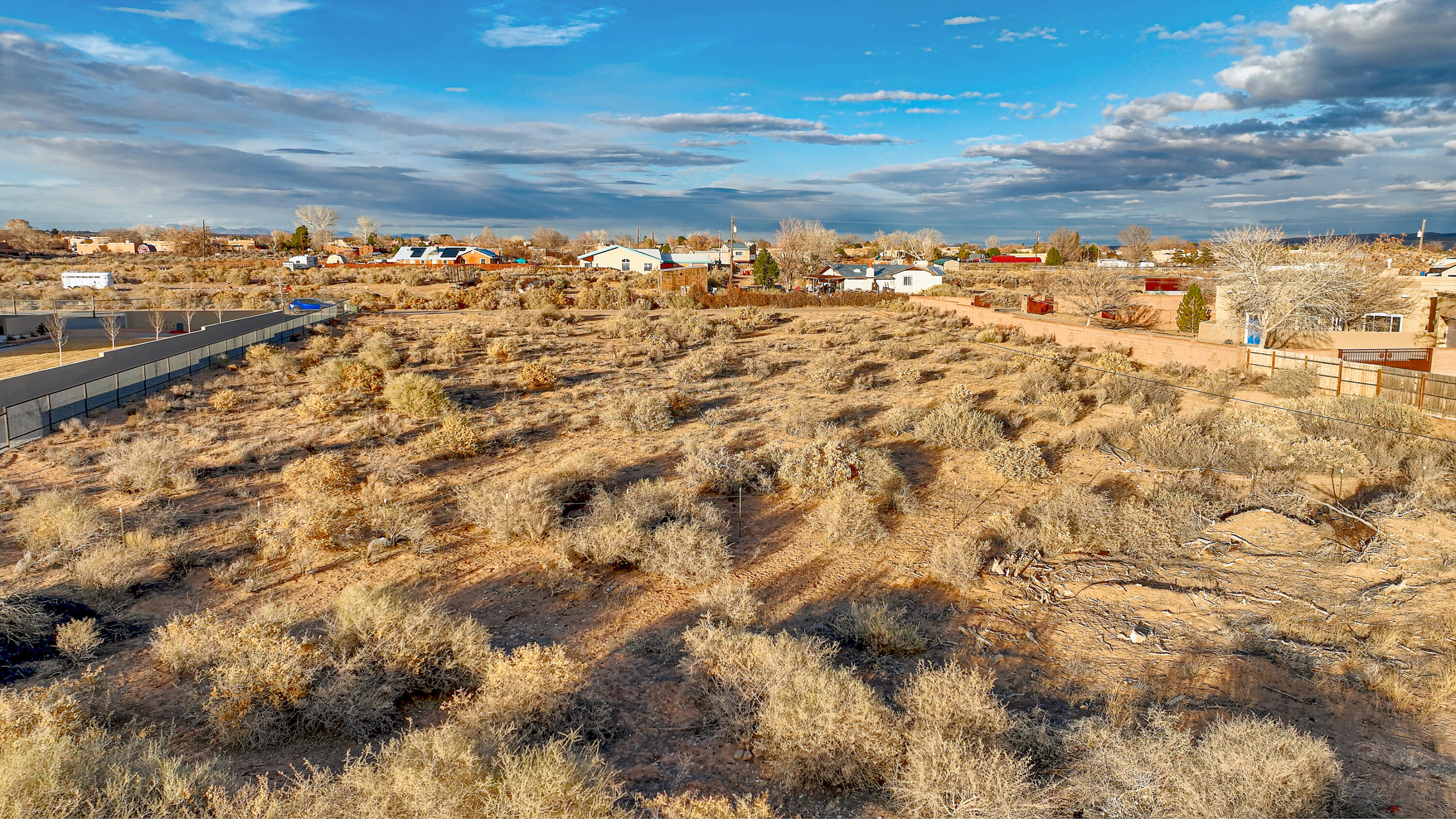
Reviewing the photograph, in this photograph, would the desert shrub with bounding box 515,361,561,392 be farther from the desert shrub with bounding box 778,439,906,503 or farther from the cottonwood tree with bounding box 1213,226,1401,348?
the cottonwood tree with bounding box 1213,226,1401,348

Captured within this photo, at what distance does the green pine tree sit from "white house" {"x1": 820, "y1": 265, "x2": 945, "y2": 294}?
22268mm

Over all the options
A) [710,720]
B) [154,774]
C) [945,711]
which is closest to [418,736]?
[154,774]

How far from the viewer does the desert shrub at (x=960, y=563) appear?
9438mm

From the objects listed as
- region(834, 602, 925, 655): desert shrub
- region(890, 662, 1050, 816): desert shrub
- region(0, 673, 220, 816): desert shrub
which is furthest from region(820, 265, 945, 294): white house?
region(0, 673, 220, 816): desert shrub

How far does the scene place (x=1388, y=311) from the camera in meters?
24.2

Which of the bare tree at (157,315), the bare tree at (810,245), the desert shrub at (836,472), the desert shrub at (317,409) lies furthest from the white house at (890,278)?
the desert shrub at (317,409)

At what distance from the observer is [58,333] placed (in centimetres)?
2173

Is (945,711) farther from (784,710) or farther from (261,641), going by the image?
(261,641)

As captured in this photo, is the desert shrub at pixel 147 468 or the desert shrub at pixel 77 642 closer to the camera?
the desert shrub at pixel 77 642

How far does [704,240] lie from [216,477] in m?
120

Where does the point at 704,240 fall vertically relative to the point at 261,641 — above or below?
above

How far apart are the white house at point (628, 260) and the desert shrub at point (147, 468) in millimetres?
54549

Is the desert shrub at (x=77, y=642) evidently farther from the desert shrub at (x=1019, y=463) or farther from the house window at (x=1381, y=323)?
the house window at (x=1381, y=323)

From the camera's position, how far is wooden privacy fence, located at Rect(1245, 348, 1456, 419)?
618 inches
